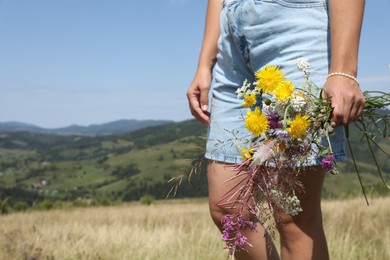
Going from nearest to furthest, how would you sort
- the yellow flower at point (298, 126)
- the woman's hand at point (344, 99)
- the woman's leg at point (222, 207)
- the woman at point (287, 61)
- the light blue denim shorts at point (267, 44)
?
1. the yellow flower at point (298, 126)
2. the woman's hand at point (344, 99)
3. the woman at point (287, 61)
4. the light blue denim shorts at point (267, 44)
5. the woman's leg at point (222, 207)

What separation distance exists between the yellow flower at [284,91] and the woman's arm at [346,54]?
16 centimetres

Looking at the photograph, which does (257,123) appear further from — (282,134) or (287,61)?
(287,61)

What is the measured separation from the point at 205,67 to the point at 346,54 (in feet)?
2.74

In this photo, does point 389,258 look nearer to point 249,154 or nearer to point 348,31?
point 348,31

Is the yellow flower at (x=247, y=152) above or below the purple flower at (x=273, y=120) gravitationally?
below

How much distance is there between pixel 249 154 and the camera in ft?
4.34

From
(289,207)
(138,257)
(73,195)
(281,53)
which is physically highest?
(281,53)

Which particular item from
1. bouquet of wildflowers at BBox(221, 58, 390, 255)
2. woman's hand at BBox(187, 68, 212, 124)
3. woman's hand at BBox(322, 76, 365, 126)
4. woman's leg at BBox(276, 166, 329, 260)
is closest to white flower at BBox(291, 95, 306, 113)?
bouquet of wildflowers at BBox(221, 58, 390, 255)

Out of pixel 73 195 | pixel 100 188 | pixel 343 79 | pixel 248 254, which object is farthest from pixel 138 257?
pixel 100 188

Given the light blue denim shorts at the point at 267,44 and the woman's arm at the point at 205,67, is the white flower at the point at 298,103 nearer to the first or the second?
the light blue denim shorts at the point at 267,44

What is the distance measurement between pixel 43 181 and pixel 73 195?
28.1 meters

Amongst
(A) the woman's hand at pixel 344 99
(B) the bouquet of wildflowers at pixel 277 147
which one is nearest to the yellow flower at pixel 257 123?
(B) the bouquet of wildflowers at pixel 277 147

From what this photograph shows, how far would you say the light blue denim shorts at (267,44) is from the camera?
1.79 metres

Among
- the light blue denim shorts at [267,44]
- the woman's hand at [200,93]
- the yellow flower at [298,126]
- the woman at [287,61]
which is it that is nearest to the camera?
the yellow flower at [298,126]
